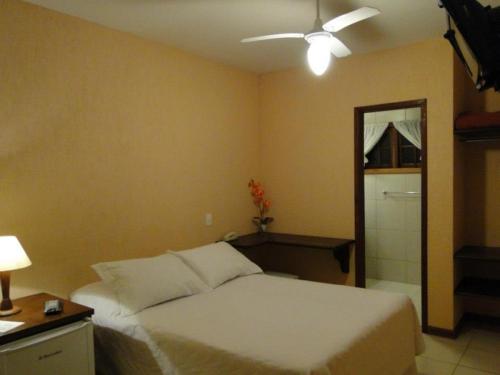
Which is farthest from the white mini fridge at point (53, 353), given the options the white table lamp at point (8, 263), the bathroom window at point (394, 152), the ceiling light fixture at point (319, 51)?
the bathroom window at point (394, 152)

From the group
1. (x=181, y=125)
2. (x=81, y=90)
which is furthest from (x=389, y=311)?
(x=81, y=90)

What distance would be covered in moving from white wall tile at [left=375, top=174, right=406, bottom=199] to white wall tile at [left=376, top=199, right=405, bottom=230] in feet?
0.38

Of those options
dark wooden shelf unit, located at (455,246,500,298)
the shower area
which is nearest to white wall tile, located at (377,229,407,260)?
the shower area

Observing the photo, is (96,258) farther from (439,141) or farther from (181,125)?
(439,141)

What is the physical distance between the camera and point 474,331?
139 inches

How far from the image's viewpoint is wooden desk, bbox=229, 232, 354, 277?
376 centimetres

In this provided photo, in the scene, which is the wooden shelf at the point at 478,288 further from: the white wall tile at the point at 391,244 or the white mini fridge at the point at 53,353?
the white mini fridge at the point at 53,353

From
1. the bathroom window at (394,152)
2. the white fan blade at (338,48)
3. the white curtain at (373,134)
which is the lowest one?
the bathroom window at (394,152)

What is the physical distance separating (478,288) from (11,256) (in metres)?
3.53

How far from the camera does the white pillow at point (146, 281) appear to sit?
248 centimetres

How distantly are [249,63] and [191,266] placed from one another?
215cm

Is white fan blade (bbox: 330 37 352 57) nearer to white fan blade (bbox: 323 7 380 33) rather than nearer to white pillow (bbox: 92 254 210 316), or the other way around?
white fan blade (bbox: 323 7 380 33)

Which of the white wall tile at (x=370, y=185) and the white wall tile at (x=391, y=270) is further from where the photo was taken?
the white wall tile at (x=370, y=185)

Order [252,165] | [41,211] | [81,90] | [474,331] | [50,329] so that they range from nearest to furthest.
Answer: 1. [50,329]
2. [41,211]
3. [81,90]
4. [474,331]
5. [252,165]
